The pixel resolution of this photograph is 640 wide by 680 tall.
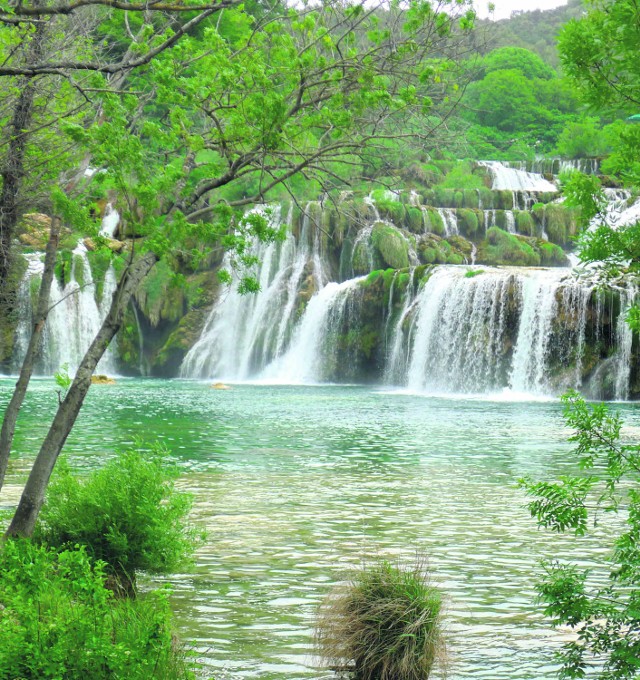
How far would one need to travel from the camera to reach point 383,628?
6.41 metres

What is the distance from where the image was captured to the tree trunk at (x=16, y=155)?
7.84m

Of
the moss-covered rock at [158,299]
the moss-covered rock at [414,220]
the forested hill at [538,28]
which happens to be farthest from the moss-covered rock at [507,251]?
the forested hill at [538,28]

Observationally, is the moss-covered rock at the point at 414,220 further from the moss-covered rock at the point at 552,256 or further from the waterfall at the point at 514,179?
the waterfall at the point at 514,179

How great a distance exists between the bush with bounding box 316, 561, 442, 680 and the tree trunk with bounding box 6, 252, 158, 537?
2281mm

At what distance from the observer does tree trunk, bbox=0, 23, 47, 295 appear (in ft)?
25.7

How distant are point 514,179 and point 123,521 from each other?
188 feet

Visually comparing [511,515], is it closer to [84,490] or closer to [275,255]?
[84,490]

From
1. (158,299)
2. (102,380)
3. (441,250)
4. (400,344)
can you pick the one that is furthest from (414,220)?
(102,380)

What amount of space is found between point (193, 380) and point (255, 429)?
21937 millimetres

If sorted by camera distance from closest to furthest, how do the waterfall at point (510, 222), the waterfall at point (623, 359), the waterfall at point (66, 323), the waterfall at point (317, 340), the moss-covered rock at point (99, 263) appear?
1. the moss-covered rock at point (99, 263)
2. the waterfall at point (623, 359)
3. the waterfall at point (317, 340)
4. the waterfall at point (66, 323)
5. the waterfall at point (510, 222)

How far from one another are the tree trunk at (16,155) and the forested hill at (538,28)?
4049 inches

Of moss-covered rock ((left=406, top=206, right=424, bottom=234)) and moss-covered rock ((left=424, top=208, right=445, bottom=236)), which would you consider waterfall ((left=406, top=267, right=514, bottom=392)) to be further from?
moss-covered rock ((left=424, top=208, right=445, bottom=236))

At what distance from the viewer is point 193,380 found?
44.0 m

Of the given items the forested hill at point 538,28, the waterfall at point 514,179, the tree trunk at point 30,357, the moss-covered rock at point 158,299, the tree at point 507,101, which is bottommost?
the tree trunk at point 30,357
